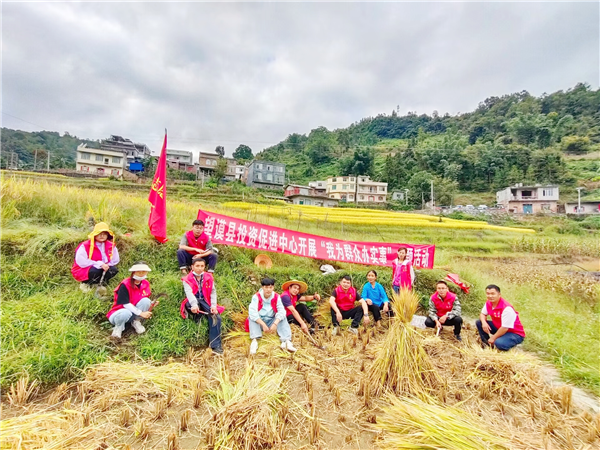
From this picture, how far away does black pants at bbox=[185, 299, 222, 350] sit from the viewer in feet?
14.0

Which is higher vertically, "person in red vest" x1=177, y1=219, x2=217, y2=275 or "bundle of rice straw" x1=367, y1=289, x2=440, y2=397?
"person in red vest" x1=177, y1=219, x2=217, y2=275

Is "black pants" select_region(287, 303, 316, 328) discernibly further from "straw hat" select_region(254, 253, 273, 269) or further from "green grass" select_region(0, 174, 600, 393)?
"straw hat" select_region(254, 253, 273, 269)

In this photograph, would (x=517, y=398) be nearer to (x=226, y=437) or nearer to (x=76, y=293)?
(x=226, y=437)

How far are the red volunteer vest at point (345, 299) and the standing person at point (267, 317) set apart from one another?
132 cm

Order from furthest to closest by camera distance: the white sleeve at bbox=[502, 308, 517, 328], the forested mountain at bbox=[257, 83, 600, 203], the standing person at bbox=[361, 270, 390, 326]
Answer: the forested mountain at bbox=[257, 83, 600, 203] < the standing person at bbox=[361, 270, 390, 326] < the white sleeve at bbox=[502, 308, 517, 328]

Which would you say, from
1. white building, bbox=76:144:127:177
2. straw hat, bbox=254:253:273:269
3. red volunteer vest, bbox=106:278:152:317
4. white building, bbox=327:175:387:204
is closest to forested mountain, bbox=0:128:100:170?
white building, bbox=76:144:127:177

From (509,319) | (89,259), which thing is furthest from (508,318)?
(89,259)

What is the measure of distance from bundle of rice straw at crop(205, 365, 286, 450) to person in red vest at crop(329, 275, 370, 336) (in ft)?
8.16

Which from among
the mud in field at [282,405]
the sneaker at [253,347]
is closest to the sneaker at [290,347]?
the mud in field at [282,405]

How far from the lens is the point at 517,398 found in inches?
125

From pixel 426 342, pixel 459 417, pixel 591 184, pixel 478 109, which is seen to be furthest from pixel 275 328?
pixel 478 109

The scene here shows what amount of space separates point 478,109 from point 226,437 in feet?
368

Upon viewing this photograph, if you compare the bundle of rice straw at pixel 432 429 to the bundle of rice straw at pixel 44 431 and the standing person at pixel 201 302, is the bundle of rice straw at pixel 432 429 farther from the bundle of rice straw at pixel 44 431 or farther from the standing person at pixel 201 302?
the standing person at pixel 201 302

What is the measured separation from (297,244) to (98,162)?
40.9 metres
